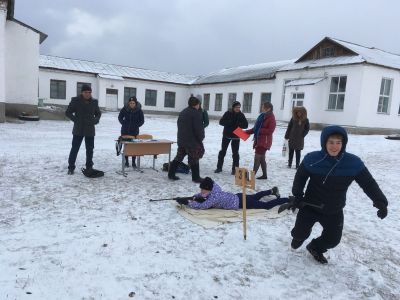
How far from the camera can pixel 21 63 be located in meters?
19.8

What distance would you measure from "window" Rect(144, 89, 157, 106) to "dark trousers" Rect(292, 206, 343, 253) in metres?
35.2

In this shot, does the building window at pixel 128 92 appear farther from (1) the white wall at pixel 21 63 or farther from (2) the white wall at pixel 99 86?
(1) the white wall at pixel 21 63

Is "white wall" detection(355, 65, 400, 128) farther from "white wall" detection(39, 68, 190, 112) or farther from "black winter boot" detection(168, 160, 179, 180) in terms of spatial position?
"white wall" detection(39, 68, 190, 112)

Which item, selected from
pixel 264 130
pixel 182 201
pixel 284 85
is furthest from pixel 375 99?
pixel 182 201

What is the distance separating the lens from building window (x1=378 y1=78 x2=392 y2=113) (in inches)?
899

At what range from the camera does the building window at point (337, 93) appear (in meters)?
22.9

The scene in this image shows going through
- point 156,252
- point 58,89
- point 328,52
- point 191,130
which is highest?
point 328,52

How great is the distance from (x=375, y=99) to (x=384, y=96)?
45.2 inches

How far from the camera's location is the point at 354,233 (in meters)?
4.77

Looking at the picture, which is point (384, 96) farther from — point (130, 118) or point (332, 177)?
point (332, 177)

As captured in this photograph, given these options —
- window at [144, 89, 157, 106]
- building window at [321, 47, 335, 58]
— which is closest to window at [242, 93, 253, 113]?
building window at [321, 47, 335, 58]

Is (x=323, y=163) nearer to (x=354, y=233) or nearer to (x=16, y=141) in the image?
(x=354, y=233)

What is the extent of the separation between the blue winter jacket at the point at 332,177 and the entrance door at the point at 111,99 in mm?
32805

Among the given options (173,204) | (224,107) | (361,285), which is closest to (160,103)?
(224,107)
